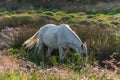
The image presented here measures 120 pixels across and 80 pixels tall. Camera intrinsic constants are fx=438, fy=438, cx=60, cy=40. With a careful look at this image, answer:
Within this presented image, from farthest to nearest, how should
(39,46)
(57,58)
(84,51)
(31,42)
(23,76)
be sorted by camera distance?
(31,42) → (39,46) → (57,58) → (84,51) → (23,76)

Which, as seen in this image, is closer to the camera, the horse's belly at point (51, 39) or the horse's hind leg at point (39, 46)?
A: the horse's belly at point (51, 39)

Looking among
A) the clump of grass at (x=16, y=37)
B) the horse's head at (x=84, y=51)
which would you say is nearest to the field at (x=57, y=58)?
the clump of grass at (x=16, y=37)

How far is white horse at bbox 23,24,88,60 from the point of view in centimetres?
1361

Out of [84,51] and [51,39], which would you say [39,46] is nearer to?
[51,39]

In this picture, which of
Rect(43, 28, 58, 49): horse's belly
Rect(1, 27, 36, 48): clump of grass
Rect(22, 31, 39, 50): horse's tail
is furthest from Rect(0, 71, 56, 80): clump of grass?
Rect(1, 27, 36, 48): clump of grass

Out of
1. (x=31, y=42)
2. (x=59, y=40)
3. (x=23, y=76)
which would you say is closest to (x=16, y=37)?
(x=31, y=42)

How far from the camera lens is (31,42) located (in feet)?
51.3

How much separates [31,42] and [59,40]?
73.1 inches

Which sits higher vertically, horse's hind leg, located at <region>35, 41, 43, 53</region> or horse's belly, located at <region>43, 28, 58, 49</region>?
horse's belly, located at <region>43, 28, 58, 49</region>

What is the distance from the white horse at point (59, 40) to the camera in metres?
13.6

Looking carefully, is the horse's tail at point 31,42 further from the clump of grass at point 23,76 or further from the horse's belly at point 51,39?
the clump of grass at point 23,76

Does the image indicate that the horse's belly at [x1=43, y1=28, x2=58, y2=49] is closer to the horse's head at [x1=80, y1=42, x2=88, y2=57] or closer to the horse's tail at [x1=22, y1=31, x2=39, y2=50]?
the horse's tail at [x1=22, y1=31, x2=39, y2=50]

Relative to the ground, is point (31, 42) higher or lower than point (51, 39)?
lower

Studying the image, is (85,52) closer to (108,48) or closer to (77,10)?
(108,48)
